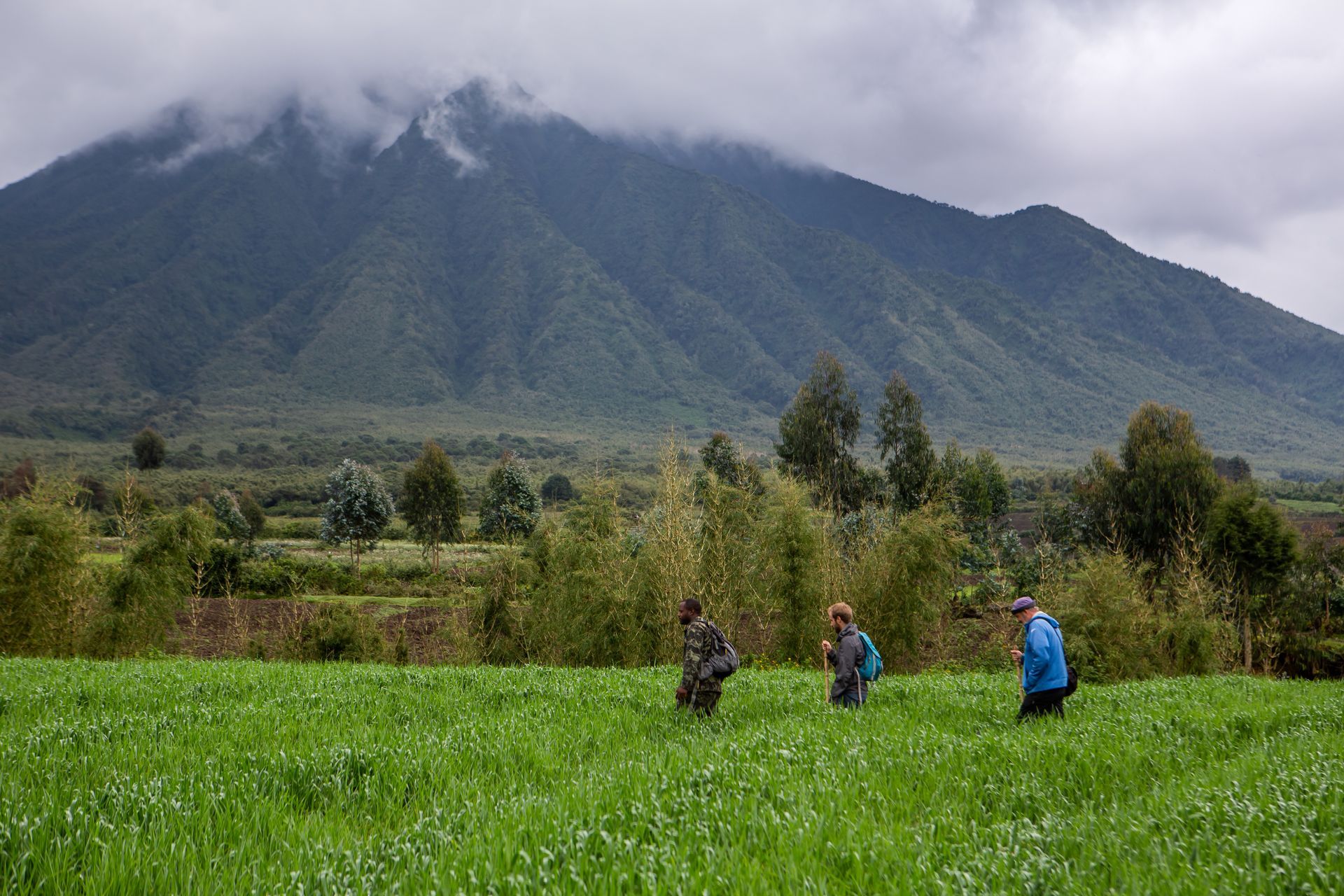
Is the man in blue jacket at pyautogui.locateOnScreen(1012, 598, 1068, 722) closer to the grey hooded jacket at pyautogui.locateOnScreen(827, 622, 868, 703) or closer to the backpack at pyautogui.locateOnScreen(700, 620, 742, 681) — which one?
the grey hooded jacket at pyautogui.locateOnScreen(827, 622, 868, 703)

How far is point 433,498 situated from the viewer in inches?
2110

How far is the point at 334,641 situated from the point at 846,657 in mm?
19046

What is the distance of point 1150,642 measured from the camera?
24422 millimetres

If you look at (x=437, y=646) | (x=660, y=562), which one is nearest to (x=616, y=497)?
(x=660, y=562)

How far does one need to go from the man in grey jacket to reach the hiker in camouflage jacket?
72.9 inches

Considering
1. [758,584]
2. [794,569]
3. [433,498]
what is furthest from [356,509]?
[794,569]

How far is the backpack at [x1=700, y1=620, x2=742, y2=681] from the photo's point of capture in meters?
9.96

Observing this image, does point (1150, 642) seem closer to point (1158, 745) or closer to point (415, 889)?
point (1158, 745)

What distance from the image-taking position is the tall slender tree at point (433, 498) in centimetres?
5359

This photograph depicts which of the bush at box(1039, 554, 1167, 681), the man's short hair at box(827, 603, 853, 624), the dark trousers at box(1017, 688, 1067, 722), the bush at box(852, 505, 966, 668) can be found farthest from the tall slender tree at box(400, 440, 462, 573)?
the dark trousers at box(1017, 688, 1067, 722)

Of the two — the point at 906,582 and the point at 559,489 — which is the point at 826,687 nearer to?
the point at 906,582

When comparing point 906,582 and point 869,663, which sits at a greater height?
point 869,663

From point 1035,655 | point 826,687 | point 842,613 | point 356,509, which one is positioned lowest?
point 356,509

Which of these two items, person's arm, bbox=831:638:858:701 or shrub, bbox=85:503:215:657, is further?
shrub, bbox=85:503:215:657
